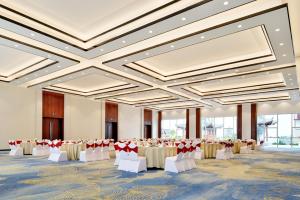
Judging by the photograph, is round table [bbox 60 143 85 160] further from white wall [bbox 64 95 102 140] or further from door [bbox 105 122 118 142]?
door [bbox 105 122 118 142]

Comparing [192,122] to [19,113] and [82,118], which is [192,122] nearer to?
[82,118]

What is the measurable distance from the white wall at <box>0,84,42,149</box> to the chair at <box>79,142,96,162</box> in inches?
238

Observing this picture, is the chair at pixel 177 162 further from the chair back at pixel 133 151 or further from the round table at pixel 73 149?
the round table at pixel 73 149

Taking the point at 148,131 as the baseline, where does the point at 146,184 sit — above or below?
above

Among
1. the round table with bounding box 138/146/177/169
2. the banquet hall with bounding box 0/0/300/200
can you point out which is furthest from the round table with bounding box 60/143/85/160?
the round table with bounding box 138/146/177/169

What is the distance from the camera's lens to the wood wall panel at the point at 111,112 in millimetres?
18797

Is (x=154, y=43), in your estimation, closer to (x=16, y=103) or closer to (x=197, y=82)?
(x=197, y=82)

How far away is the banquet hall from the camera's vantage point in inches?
202

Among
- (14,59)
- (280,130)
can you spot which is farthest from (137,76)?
(280,130)

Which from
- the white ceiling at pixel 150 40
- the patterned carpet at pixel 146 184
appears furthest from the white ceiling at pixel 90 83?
the patterned carpet at pixel 146 184

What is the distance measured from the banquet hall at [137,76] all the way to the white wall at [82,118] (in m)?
0.39

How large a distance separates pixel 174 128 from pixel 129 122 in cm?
600

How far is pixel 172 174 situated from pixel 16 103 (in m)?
10.4

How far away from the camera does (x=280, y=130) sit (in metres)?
19.3
